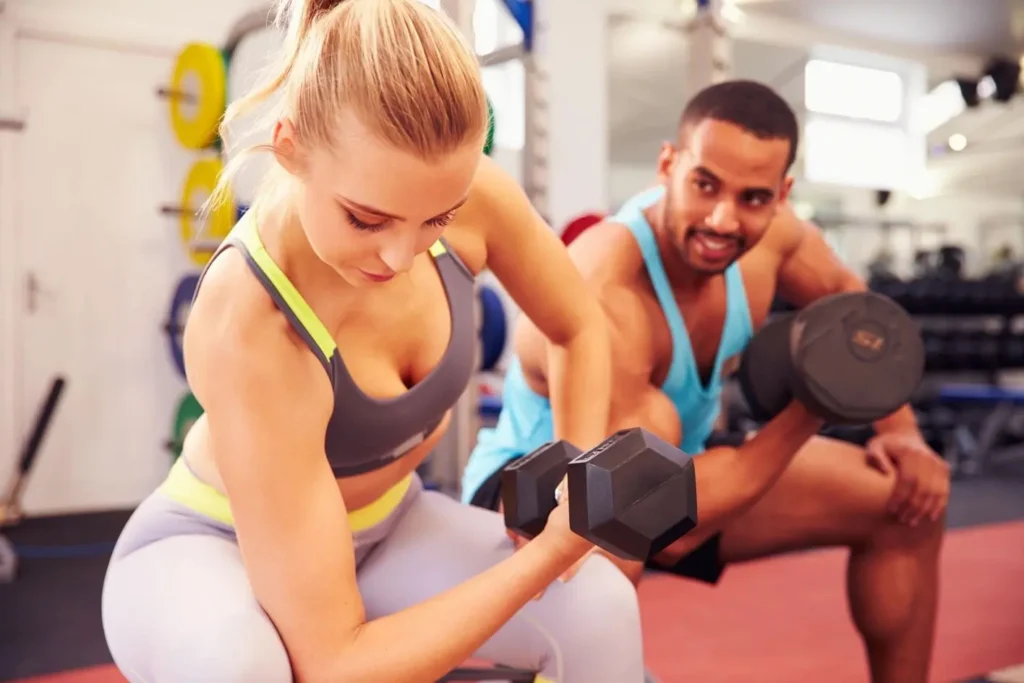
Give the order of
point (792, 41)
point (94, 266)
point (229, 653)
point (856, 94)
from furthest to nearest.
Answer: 1. point (856, 94)
2. point (792, 41)
3. point (94, 266)
4. point (229, 653)

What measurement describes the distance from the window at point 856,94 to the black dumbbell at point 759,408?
754 cm

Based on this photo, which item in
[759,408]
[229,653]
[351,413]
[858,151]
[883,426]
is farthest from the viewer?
[858,151]

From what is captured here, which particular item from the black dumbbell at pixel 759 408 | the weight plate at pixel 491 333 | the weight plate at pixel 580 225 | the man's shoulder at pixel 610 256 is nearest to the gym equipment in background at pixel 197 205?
the weight plate at pixel 491 333

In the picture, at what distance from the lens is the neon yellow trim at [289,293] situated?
0.93 meters

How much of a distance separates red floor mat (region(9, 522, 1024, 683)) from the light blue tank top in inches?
35.9

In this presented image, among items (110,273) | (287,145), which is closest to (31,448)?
(110,273)

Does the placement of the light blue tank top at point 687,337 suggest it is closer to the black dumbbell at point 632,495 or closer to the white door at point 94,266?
the black dumbbell at point 632,495

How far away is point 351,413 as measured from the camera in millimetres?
1007

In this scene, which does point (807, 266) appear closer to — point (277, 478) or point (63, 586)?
point (277, 478)

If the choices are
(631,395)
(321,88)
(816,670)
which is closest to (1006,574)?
(816,670)

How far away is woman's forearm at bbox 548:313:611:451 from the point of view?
1.24 meters

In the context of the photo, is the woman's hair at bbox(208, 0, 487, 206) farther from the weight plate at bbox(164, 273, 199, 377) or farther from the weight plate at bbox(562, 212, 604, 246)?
the weight plate at bbox(164, 273, 199, 377)

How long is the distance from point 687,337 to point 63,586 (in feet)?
8.80

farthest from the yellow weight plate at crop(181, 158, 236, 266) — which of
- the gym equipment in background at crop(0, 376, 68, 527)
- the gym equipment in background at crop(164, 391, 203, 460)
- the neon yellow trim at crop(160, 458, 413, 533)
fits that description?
the neon yellow trim at crop(160, 458, 413, 533)
